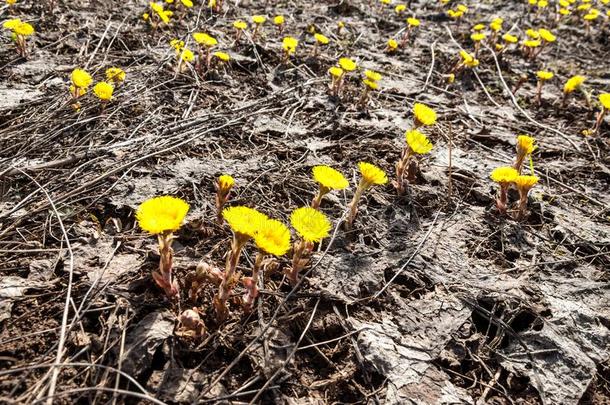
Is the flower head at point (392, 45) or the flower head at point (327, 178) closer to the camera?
the flower head at point (327, 178)

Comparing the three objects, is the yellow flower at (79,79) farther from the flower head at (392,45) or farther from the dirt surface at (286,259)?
the flower head at (392,45)

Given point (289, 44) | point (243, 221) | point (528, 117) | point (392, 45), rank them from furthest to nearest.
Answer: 1. point (392, 45)
2. point (289, 44)
3. point (528, 117)
4. point (243, 221)

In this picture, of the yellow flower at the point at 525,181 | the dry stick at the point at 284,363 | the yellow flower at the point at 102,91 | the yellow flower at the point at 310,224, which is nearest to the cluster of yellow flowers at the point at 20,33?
the yellow flower at the point at 102,91

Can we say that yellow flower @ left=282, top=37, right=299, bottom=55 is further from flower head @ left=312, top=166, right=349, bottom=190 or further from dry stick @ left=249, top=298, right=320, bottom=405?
dry stick @ left=249, top=298, right=320, bottom=405

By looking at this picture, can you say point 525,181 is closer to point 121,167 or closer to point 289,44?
point 121,167

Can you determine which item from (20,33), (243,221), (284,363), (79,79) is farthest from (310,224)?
(20,33)

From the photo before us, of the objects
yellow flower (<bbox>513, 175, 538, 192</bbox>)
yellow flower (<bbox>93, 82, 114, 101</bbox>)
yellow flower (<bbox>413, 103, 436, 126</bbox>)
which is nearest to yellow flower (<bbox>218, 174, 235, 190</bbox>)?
yellow flower (<bbox>93, 82, 114, 101</bbox>)
